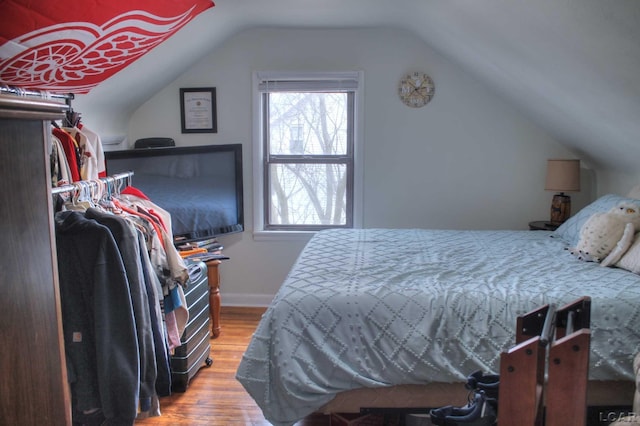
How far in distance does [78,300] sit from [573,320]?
160 centimetres

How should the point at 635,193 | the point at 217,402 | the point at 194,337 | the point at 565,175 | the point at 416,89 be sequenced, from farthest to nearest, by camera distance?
the point at 416,89 → the point at 565,175 → the point at 635,193 → the point at 194,337 → the point at 217,402

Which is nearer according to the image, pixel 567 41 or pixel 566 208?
pixel 567 41

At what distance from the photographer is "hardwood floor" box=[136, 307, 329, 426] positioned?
266 centimetres

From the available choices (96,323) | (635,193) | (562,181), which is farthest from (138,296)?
(562,181)

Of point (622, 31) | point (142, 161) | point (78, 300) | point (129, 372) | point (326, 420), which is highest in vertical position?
point (622, 31)

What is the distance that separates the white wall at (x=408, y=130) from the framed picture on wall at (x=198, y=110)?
50 mm

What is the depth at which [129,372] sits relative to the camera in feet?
6.37

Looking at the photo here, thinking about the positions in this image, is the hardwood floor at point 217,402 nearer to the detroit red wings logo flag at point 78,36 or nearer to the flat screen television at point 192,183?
the flat screen television at point 192,183

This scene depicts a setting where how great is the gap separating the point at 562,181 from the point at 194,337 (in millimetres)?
2608

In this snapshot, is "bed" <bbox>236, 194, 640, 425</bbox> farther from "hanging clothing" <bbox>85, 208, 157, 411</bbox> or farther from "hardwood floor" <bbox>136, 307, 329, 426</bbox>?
"hardwood floor" <bbox>136, 307, 329, 426</bbox>

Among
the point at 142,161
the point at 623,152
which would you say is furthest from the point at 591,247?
the point at 142,161

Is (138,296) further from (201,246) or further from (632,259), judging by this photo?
(632,259)

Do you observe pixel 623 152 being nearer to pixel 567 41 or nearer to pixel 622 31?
pixel 567 41

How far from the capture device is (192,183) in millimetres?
3793
